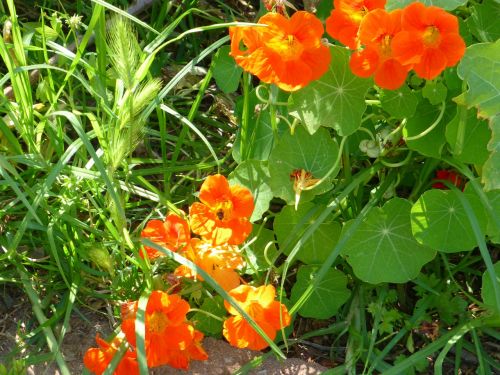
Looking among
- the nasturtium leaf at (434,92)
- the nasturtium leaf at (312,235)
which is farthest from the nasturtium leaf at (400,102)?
the nasturtium leaf at (312,235)

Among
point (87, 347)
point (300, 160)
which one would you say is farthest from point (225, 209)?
point (87, 347)

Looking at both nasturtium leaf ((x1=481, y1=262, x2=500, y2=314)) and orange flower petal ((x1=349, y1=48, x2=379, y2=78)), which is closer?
orange flower petal ((x1=349, y1=48, x2=379, y2=78))

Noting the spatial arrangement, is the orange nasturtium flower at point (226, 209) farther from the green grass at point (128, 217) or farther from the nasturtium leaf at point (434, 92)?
the nasturtium leaf at point (434, 92)

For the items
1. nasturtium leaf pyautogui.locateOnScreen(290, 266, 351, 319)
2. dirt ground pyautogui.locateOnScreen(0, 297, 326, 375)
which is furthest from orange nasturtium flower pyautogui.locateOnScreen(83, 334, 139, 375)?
nasturtium leaf pyautogui.locateOnScreen(290, 266, 351, 319)

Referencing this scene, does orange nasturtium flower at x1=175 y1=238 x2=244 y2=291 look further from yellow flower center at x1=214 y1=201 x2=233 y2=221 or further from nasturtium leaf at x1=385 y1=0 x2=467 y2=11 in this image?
nasturtium leaf at x1=385 y1=0 x2=467 y2=11

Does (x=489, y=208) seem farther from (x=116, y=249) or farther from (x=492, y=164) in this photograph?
(x=116, y=249)

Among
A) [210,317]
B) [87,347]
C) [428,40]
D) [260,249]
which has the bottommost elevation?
[87,347]

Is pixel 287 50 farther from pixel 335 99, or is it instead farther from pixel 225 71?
pixel 225 71

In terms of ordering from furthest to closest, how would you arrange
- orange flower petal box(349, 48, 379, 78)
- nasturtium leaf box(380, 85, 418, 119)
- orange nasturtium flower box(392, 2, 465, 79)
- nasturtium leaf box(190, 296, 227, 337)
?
1. nasturtium leaf box(190, 296, 227, 337)
2. nasturtium leaf box(380, 85, 418, 119)
3. orange flower petal box(349, 48, 379, 78)
4. orange nasturtium flower box(392, 2, 465, 79)
